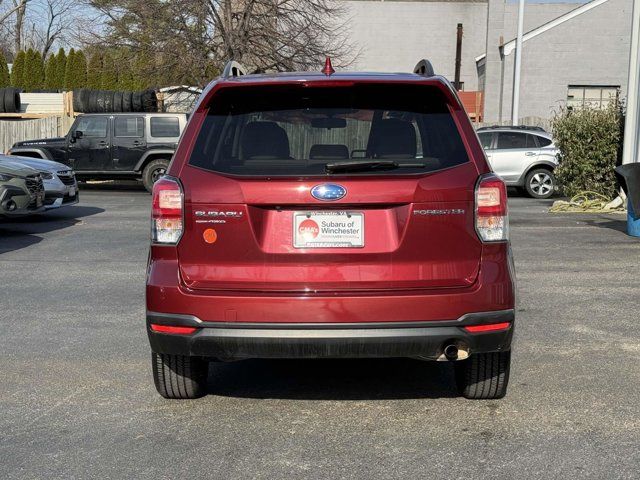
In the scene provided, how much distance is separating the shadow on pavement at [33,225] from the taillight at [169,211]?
26.0 ft

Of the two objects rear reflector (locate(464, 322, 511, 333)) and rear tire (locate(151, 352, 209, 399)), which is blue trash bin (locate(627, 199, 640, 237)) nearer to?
rear reflector (locate(464, 322, 511, 333))

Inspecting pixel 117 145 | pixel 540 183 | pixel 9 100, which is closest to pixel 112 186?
pixel 117 145

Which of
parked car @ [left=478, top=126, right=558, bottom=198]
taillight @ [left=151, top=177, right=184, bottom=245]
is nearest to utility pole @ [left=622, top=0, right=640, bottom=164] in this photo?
parked car @ [left=478, top=126, right=558, bottom=198]

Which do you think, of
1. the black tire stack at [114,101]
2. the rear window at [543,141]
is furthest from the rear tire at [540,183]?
the black tire stack at [114,101]

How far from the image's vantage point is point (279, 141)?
4.98 m

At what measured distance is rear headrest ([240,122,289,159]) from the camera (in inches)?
195

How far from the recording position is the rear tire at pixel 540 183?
21.6 meters

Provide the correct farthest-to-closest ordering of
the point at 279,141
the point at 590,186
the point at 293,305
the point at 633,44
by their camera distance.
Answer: the point at 590,186 < the point at 633,44 < the point at 279,141 < the point at 293,305

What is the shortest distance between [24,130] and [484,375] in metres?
26.1

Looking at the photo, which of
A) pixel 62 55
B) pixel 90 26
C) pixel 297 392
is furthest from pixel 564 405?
pixel 62 55

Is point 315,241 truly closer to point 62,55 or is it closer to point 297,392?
point 297,392

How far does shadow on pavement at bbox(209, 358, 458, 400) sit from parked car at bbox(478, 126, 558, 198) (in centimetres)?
1588

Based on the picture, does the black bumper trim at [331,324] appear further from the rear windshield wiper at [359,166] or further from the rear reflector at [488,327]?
the rear windshield wiper at [359,166]

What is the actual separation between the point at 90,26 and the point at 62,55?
7.04 metres
